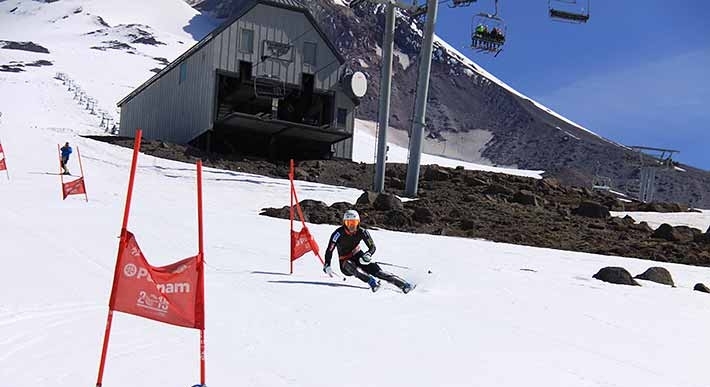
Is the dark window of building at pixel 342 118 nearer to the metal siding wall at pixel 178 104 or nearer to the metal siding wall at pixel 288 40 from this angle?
the metal siding wall at pixel 288 40

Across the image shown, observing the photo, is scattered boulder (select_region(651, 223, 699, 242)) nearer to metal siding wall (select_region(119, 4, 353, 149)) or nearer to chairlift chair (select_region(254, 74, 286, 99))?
chairlift chair (select_region(254, 74, 286, 99))

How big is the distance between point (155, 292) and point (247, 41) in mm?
38562

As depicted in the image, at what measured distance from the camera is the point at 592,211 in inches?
1232

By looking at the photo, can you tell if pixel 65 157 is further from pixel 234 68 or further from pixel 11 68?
pixel 11 68

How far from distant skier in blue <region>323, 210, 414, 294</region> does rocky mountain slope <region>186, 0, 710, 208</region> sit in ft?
254

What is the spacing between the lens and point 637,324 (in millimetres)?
12211

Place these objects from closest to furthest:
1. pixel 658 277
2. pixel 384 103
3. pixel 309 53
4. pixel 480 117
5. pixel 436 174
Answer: pixel 658 277, pixel 384 103, pixel 436 174, pixel 309 53, pixel 480 117

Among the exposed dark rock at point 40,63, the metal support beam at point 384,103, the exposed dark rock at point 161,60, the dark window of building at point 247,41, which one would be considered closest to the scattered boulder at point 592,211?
the metal support beam at point 384,103

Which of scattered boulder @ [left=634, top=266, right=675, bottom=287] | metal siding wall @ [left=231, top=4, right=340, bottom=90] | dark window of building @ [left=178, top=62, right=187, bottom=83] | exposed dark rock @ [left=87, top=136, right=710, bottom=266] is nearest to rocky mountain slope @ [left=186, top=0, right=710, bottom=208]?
metal siding wall @ [left=231, top=4, right=340, bottom=90]

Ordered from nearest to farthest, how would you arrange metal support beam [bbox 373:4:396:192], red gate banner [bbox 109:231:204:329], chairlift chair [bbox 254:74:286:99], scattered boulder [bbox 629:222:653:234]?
red gate banner [bbox 109:231:204:329], scattered boulder [bbox 629:222:653:234], metal support beam [bbox 373:4:396:192], chairlift chair [bbox 254:74:286:99]

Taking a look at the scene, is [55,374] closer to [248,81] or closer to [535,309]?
[535,309]

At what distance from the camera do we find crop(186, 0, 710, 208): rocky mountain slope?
4464 inches

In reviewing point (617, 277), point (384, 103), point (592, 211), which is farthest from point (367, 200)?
point (617, 277)

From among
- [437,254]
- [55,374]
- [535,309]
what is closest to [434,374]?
[55,374]
